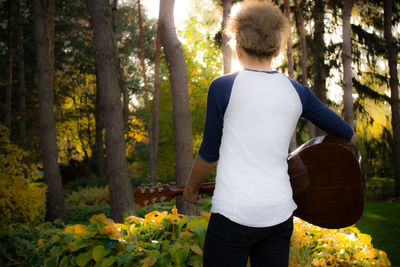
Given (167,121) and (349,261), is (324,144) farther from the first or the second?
(167,121)

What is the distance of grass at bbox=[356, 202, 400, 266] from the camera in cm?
648

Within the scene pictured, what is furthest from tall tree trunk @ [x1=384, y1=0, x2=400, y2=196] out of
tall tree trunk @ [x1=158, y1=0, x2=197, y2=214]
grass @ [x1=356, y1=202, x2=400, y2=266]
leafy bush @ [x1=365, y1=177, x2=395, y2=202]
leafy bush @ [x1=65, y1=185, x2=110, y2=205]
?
leafy bush @ [x1=65, y1=185, x2=110, y2=205]

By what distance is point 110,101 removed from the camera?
19.1 ft

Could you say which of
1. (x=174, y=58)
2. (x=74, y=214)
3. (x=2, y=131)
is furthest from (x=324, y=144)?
(x=74, y=214)

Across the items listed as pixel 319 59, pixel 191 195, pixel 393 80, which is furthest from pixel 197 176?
pixel 319 59

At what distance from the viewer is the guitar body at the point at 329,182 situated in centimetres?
189

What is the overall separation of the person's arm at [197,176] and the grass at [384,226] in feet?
16.6

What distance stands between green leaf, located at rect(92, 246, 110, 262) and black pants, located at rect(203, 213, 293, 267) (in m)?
1.36

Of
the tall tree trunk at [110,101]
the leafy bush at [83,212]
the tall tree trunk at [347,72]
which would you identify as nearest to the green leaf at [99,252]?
the tall tree trunk at [110,101]

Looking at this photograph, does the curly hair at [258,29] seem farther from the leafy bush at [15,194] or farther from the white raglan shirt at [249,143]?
the leafy bush at [15,194]

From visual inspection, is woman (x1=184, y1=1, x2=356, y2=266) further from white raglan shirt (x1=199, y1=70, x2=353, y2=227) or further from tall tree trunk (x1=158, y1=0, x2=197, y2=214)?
tall tree trunk (x1=158, y1=0, x2=197, y2=214)

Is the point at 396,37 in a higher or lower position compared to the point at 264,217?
higher

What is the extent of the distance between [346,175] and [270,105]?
0.68 meters

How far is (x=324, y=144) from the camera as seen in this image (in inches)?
75.2
